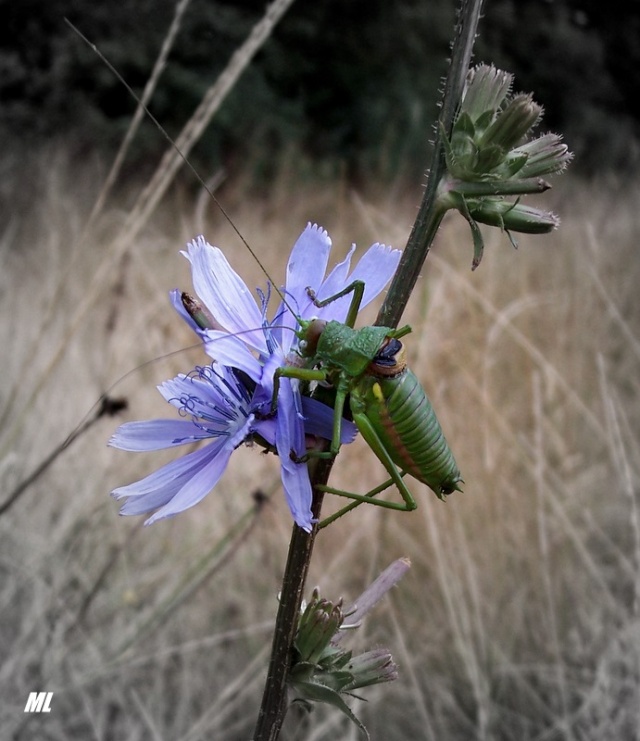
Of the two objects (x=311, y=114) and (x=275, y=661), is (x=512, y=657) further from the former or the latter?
(x=311, y=114)

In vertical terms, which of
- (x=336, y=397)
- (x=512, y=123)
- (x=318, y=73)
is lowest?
(x=336, y=397)

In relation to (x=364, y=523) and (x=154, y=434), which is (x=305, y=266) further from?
(x=364, y=523)

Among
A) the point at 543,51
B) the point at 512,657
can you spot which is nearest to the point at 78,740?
the point at 512,657

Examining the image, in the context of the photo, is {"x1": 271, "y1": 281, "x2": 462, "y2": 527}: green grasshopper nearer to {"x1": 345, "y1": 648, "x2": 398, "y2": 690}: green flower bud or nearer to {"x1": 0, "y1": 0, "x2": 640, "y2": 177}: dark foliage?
{"x1": 345, "y1": 648, "x2": 398, "y2": 690}: green flower bud

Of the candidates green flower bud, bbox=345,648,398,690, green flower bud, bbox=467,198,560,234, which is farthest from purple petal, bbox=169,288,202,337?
green flower bud, bbox=345,648,398,690

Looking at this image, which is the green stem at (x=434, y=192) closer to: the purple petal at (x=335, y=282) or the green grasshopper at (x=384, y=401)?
the green grasshopper at (x=384, y=401)

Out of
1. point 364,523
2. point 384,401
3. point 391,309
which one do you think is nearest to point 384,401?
point 384,401

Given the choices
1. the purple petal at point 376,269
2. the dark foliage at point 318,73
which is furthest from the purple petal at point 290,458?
the dark foliage at point 318,73
